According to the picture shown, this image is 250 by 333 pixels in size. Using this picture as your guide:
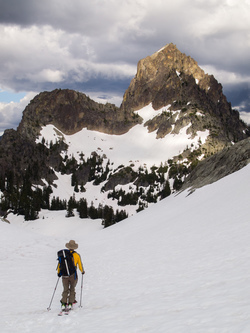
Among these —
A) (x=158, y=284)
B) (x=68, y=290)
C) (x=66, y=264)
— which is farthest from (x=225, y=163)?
(x=68, y=290)

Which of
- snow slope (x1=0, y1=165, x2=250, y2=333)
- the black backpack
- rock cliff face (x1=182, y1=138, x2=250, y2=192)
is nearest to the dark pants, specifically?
the black backpack

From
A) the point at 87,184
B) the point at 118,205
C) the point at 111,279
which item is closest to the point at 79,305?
the point at 111,279

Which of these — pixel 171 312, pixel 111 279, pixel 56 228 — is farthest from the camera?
pixel 56 228

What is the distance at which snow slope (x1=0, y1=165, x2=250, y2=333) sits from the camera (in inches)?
286

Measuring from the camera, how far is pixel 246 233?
1547cm

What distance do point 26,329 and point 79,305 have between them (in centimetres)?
304

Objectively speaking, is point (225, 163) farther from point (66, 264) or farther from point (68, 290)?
point (68, 290)

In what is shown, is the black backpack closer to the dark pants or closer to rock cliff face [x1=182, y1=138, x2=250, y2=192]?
the dark pants

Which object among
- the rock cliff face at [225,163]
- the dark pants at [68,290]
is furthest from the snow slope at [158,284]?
the rock cliff face at [225,163]

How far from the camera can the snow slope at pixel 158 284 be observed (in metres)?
7.27

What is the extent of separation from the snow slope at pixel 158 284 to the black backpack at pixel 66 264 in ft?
4.92

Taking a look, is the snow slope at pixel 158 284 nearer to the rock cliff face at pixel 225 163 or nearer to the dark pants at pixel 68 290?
the dark pants at pixel 68 290

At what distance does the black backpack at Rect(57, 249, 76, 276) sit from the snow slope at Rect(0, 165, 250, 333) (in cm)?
150

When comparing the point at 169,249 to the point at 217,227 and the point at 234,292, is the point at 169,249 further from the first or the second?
the point at 234,292
